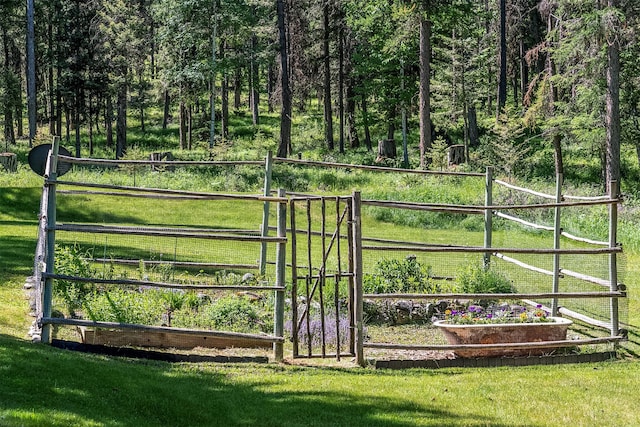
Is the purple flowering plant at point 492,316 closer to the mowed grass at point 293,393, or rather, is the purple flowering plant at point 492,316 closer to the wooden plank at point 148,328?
the mowed grass at point 293,393

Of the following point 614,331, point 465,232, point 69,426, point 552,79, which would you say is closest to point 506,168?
point 552,79

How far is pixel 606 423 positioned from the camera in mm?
5402

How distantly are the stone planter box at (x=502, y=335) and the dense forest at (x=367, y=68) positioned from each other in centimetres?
1629

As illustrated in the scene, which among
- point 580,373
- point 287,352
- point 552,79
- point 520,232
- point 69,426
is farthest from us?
point 552,79

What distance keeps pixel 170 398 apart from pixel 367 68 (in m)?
31.7

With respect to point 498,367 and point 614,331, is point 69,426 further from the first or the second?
point 614,331

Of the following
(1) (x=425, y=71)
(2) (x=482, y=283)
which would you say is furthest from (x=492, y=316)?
(1) (x=425, y=71)

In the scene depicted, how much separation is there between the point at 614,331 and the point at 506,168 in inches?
796

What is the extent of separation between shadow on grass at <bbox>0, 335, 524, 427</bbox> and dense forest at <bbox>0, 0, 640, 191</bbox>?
18.7m

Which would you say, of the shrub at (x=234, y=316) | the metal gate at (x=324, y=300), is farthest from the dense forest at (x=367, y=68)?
the shrub at (x=234, y=316)

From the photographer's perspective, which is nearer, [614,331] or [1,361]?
[1,361]

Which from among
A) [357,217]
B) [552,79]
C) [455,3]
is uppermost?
[455,3]

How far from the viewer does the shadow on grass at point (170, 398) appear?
4.81 meters

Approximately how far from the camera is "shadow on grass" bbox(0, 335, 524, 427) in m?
4.81
